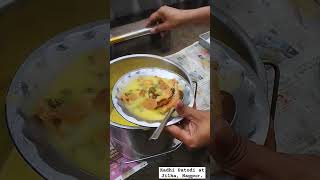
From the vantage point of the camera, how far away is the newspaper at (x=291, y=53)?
2.63ft

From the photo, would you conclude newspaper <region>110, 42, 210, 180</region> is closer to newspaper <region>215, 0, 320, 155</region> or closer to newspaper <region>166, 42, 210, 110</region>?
newspaper <region>166, 42, 210, 110</region>

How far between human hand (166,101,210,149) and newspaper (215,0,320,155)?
252 mm

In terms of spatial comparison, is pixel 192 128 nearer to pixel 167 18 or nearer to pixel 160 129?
pixel 160 129

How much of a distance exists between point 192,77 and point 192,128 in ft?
0.33

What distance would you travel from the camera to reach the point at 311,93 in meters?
0.83

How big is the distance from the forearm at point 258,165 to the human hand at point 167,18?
195 mm

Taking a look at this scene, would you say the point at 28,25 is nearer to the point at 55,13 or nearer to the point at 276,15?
the point at 55,13

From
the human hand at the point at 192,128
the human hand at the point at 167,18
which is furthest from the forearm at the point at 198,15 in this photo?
the human hand at the point at 192,128

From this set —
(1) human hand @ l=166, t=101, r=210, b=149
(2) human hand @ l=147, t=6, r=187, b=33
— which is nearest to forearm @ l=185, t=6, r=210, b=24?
(2) human hand @ l=147, t=6, r=187, b=33

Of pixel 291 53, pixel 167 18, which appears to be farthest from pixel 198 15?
pixel 291 53

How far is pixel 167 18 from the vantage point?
664mm

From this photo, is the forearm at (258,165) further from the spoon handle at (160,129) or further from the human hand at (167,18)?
the human hand at (167,18)

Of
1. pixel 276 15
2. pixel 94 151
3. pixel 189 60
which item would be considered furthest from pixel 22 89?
pixel 276 15

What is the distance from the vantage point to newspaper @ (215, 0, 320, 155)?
31.5 inches
